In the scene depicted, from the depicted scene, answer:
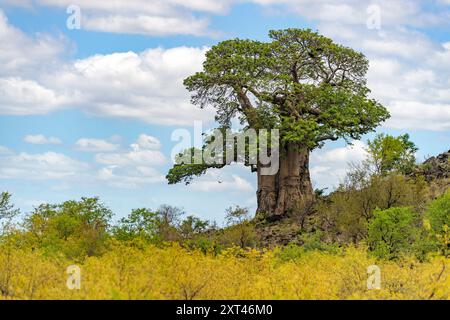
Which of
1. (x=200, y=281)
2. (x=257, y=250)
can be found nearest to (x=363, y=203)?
(x=257, y=250)

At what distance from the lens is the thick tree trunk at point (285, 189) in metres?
52.8

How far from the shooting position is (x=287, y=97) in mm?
52031

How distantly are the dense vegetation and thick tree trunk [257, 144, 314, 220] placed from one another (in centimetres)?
109

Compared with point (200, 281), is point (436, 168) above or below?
above

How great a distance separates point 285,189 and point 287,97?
251 inches

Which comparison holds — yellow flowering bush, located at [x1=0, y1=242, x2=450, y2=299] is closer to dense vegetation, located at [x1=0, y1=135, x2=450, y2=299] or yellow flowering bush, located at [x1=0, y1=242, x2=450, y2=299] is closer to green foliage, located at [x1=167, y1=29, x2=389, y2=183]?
dense vegetation, located at [x1=0, y1=135, x2=450, y2=299]

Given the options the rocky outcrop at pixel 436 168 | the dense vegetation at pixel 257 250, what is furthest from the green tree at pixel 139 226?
the rocky outcrop at pixel 436 168

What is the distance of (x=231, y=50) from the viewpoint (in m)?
52.3

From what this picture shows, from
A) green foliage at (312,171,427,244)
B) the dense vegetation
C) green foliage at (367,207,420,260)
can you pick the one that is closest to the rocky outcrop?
the dense vegetation

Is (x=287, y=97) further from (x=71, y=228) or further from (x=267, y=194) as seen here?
(x=71, y=228)

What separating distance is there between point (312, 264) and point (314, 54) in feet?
89.8

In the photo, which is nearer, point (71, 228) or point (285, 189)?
point (71, 228)

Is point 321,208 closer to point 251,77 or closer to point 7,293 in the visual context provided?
point 251,77
